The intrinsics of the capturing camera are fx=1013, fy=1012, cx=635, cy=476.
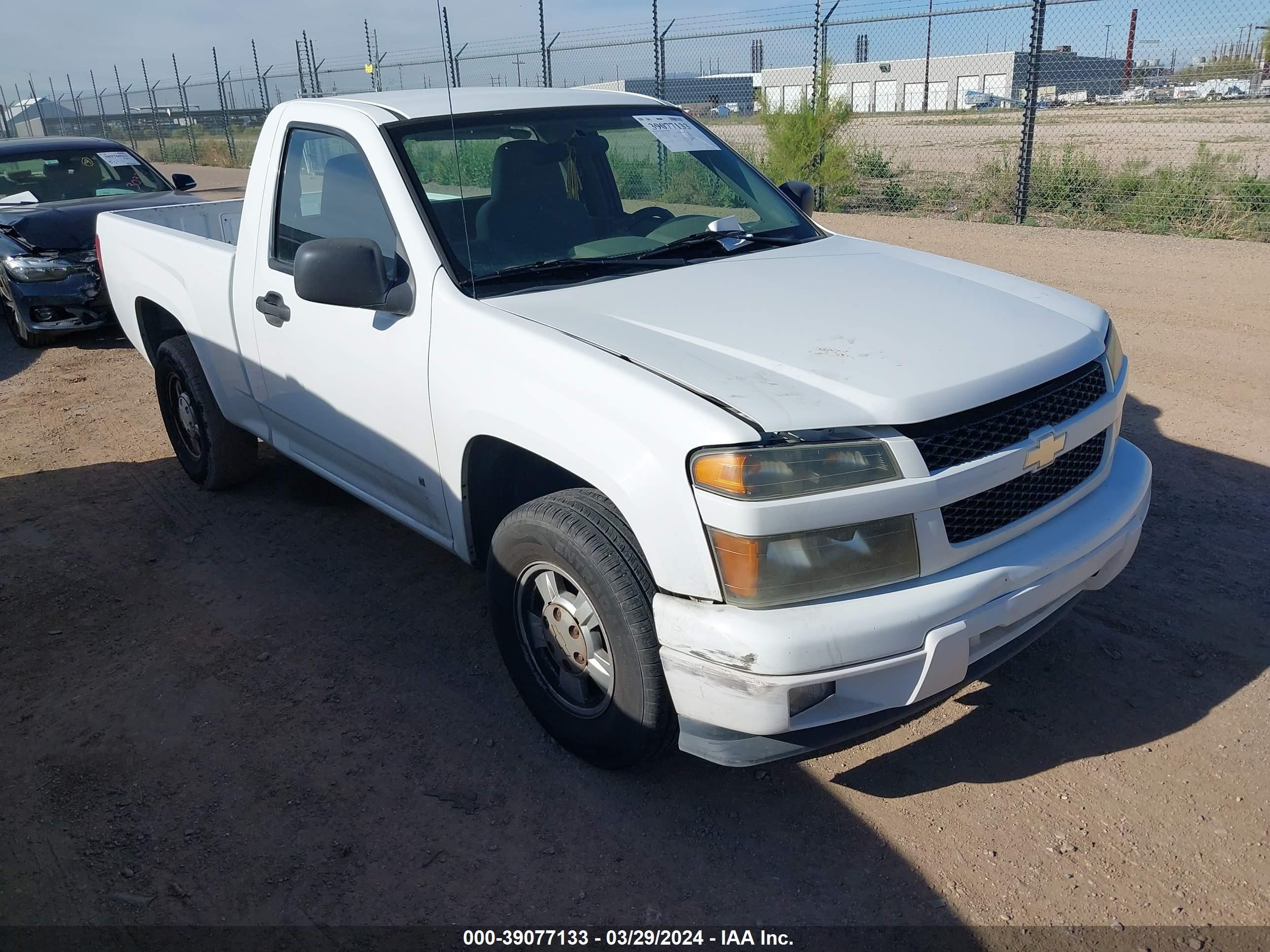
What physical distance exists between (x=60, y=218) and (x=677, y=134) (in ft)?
21.9

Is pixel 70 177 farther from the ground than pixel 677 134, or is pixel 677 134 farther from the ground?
pixel 677 134

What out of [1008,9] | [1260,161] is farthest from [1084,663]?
[1260,161]

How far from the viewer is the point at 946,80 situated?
70.4ft

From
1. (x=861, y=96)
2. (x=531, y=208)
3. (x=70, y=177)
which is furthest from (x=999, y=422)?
(x=861, y=96)

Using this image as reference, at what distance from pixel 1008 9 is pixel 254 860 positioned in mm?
12728

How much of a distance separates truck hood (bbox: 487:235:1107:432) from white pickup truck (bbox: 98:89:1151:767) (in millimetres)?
13

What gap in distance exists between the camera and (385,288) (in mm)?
3289

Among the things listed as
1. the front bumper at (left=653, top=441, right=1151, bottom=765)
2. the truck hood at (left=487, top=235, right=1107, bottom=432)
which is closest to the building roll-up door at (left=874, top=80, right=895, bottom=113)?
the truck hood at (left=487, top=235, right=1107, bottom=432)

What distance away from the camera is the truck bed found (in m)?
5.92

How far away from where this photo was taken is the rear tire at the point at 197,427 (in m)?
5.09

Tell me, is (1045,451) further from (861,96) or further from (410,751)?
(861,96)

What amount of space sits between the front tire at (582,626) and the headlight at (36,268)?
275 inches

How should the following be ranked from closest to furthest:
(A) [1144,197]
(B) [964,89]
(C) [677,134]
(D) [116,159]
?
(C) [677,134] → (D) [116,159] → (A) [1144,197] → (B) [964,89]

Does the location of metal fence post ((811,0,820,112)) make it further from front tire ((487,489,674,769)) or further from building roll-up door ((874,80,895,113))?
front tire ((487,489,674,769))
